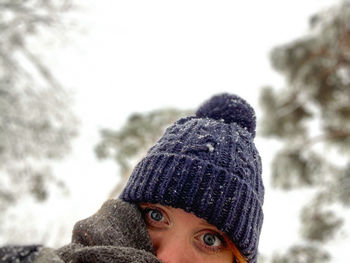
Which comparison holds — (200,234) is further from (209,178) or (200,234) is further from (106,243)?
(106,243)

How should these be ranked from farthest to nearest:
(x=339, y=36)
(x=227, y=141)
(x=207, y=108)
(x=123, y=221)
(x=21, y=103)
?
1. (x=21, y=103)
2. (x=339, y=36)
3. (x=207, y=108)
4. (x=227, y=141)
5. (x=123, y=221)

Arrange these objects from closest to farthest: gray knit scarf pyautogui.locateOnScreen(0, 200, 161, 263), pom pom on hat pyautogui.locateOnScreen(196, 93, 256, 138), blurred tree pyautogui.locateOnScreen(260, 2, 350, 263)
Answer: gray knit scarf pyautogui.locateOnScreen(0, 200, 161, 263)
pom pom on hat pyautogui.locateOnScreen(196, 93, 256, 138)
blurred tree pyautogui.locateOnScreen(260, 2, 350, 263)

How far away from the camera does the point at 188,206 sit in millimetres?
1371

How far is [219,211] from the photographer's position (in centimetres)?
140

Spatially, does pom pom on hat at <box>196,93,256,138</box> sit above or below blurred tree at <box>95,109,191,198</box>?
below

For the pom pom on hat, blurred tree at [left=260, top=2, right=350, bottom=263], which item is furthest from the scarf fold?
blurred tree at [left=260, top=2, right=350, bottom=263]

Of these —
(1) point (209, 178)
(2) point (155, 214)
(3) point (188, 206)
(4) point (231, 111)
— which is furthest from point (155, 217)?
(4) point (231, 111)

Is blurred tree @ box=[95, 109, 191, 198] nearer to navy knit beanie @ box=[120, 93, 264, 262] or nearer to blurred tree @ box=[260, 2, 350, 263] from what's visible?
blurred tree @ box=[260, 2, 350, 263]

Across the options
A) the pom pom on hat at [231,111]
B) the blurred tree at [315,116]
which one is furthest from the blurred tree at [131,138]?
the pom pom on hat at [231,111]

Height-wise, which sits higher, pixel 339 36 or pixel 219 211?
pixel 339 36

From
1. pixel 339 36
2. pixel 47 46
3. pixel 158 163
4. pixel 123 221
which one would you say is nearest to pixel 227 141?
pixel 158 163

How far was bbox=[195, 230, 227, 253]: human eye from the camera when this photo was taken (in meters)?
1.37

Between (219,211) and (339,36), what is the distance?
730 centimetres

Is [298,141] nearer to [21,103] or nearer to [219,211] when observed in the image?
[21,103]
